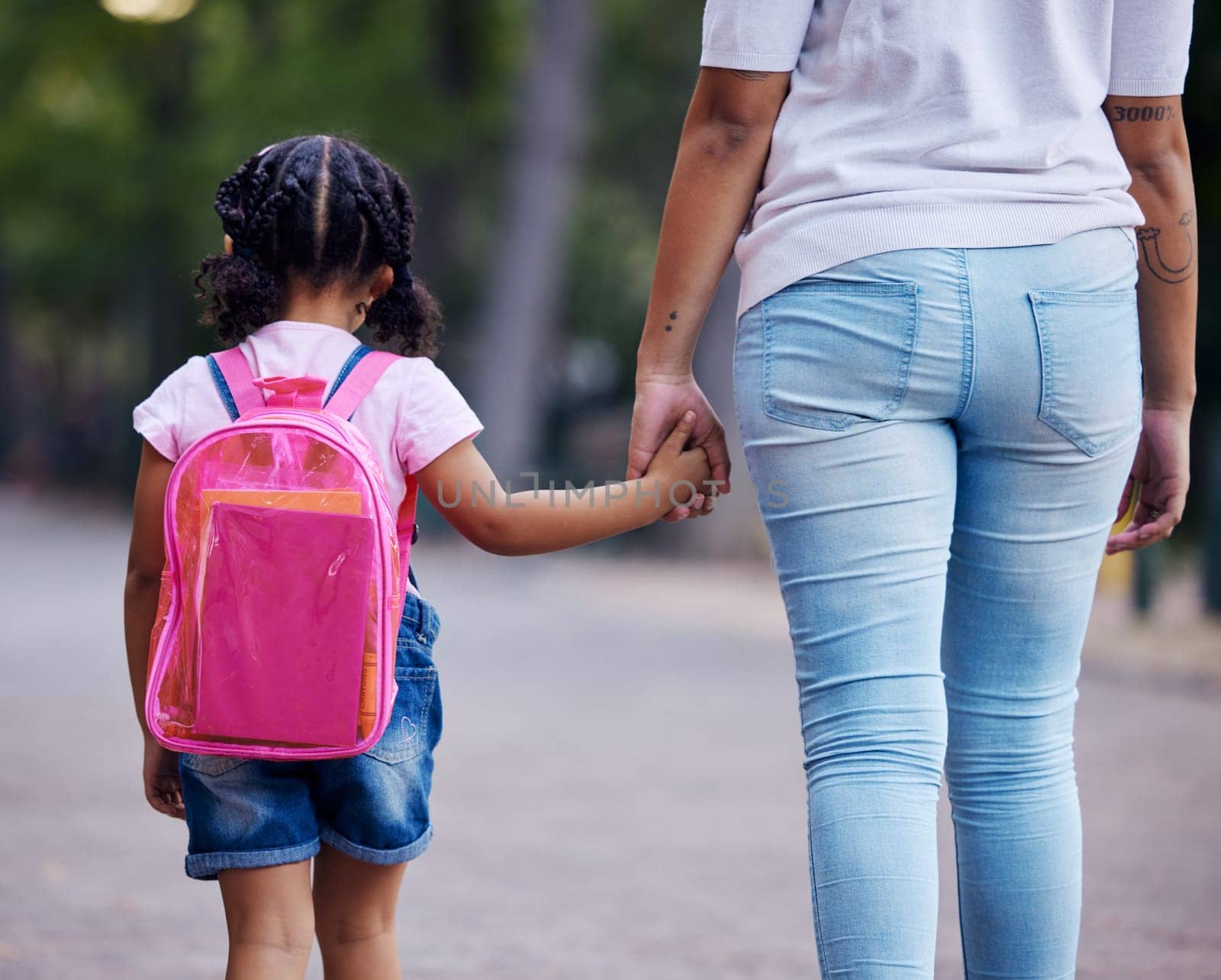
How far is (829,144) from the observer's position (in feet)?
6.50

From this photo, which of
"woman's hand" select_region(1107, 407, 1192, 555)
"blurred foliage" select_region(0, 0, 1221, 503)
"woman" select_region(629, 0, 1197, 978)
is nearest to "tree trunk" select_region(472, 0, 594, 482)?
"blurred foliage" select_region(0, 0, 1221, 503)

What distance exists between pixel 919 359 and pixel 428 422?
69cm

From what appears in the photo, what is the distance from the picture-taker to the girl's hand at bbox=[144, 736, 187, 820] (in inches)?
92.0

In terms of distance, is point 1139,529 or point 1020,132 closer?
point 1020,132

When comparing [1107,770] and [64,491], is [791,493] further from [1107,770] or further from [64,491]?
[64,491]

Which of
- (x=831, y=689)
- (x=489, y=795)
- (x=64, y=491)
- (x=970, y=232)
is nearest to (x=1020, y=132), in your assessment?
(x=970, y=232)

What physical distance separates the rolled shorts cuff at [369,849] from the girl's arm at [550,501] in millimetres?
454

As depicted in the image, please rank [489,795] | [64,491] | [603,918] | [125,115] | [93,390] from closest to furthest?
[603,918], [489,795], [125,115], [64,491], [93,390]

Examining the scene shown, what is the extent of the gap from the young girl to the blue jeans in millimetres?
325

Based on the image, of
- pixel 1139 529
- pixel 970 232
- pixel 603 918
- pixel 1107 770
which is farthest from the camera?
pixel 1107 770

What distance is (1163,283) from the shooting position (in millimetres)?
2305

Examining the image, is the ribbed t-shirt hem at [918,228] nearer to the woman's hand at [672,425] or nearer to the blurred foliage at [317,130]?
the woman's hand at [672,425]

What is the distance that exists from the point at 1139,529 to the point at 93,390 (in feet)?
106

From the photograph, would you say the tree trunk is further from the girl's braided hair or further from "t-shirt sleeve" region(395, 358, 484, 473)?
"t-shirt sleeve" region(395, 358, 484, 473)
